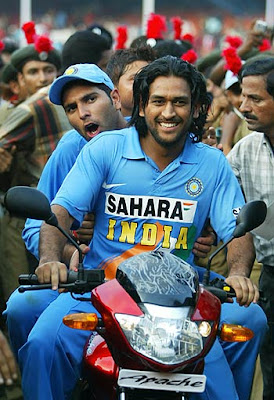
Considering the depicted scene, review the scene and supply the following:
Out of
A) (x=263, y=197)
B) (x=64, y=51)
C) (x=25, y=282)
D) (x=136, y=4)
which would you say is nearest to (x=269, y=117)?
(x=263, y=197)

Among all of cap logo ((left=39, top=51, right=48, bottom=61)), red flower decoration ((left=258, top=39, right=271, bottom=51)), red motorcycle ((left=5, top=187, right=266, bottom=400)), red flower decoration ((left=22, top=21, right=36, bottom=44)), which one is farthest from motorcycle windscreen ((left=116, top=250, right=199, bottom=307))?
red flower decoration ((left=22, top=21, right=36, bottom=44))

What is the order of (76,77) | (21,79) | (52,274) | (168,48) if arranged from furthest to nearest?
(21,79) → (168,48) → (76,77) → (52,274)

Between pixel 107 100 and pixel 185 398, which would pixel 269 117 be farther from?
pixel 185 398

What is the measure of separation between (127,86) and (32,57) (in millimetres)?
3475

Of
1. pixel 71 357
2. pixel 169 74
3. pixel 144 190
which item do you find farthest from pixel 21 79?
pixel 71 357

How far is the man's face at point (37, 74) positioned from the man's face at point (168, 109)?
16.6ft

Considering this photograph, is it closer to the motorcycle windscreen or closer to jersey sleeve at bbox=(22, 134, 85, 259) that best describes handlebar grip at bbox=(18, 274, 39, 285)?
the motorcycle windscreen

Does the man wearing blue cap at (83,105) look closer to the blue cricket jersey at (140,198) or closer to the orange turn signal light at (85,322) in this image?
the blue cricket jersey at (140,198)

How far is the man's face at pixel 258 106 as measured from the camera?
6871 mm

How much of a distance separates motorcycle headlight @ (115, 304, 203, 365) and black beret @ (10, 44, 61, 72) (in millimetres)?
6641

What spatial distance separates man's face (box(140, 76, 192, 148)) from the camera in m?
5.12

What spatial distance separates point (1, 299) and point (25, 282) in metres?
4.39

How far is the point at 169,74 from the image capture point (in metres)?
5.16

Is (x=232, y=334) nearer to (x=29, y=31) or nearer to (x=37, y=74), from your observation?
(x=37, y=74)
